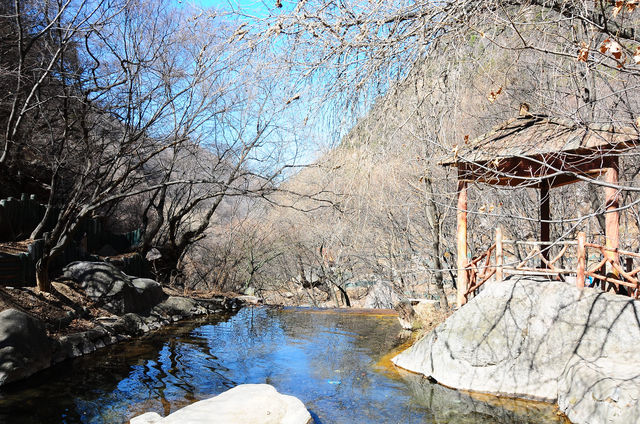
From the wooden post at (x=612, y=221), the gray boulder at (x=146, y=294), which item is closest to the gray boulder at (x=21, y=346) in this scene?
the gray boulder at (x=146, y=294)

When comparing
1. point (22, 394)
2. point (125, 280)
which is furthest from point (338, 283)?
point (22, 394)

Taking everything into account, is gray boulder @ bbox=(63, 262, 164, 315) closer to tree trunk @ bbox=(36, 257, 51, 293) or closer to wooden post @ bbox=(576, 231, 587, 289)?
tree trunk @ bbox=(36, 257, 51, 293)

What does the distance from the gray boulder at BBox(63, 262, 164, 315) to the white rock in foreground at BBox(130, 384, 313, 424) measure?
5656mm

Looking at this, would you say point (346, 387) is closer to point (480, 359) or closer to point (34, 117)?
point (480, 359)

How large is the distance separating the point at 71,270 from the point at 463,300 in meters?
7.74

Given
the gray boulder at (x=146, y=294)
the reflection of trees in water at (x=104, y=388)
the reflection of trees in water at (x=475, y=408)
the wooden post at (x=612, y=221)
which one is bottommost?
the reflection of trees in water at (x=475, y=408)

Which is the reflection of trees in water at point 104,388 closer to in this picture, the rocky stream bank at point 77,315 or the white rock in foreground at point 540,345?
the rocky stream bank at point 77,315

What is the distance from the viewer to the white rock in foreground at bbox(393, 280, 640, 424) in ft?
20.9

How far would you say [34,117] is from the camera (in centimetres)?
1109

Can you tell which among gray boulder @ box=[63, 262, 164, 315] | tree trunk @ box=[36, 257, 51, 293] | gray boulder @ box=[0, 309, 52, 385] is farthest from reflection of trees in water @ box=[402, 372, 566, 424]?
tree trunk @ box=[36, 257, 51, 293]

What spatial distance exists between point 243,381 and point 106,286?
15.2ft

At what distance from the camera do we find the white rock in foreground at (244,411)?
4.89m

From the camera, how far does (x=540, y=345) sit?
7180 millimetres

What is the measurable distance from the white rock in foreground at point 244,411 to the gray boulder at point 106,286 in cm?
566
